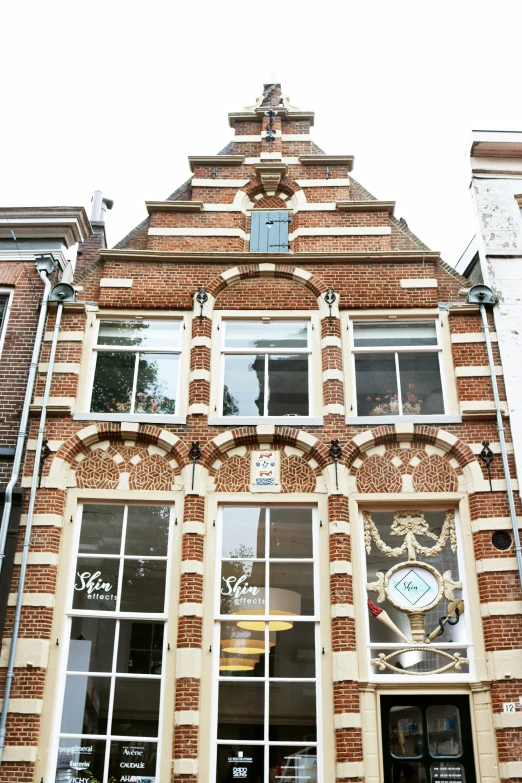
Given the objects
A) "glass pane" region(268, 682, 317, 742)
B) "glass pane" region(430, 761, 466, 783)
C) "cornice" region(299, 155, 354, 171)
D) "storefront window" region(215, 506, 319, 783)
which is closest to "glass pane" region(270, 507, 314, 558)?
"storefront window" region(215, 506, 319, 783)

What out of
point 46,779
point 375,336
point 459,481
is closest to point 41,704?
point 46,779

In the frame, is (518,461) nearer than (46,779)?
No

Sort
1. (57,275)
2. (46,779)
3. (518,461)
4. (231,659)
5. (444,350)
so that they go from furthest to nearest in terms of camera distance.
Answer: (57,275) < (444,350) < (518,461) < (231,659) < (46,779)

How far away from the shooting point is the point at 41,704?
404 inches

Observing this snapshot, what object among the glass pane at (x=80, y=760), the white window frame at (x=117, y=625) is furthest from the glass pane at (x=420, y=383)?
the glass pane at (x=80, y=760)

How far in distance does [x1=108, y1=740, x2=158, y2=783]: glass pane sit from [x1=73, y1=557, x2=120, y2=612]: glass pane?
185 cm

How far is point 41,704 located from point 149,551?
2.53 m

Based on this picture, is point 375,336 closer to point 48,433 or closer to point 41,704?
point 48,433

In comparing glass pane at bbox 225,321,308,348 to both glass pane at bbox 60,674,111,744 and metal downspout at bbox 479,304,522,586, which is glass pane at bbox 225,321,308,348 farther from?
glass pane at bbox 60,674,111,744

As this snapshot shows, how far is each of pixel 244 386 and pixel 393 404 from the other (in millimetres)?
2484

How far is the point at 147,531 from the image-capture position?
11484mm

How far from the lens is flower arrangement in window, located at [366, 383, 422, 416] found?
40.1 feet

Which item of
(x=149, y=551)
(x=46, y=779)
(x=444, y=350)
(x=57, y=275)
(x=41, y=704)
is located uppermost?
(x=57, y=275)

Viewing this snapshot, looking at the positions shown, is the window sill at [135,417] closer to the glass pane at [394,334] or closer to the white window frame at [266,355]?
the white window frame at [266,355]
